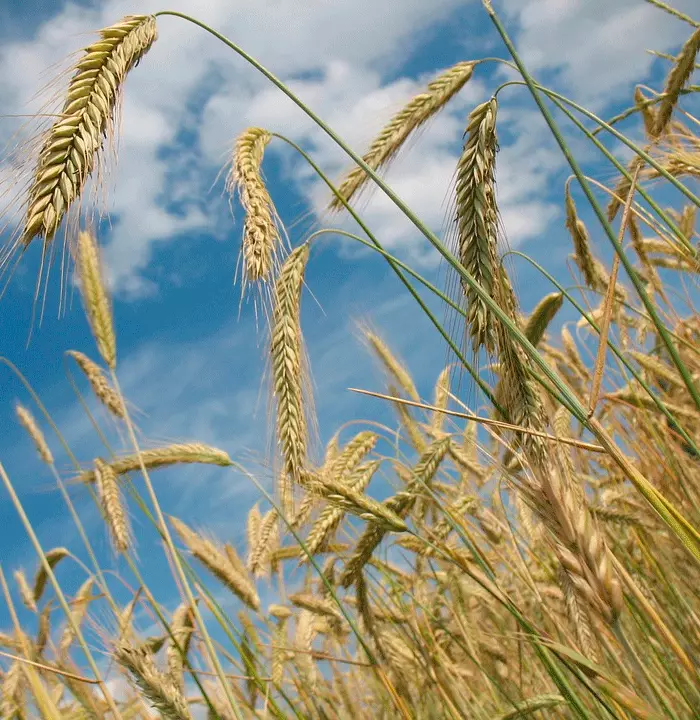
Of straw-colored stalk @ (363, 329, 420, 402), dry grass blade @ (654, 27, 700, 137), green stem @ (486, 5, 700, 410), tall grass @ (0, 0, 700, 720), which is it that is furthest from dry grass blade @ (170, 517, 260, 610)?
dry grass blade @ (654, 27, 700, 137)

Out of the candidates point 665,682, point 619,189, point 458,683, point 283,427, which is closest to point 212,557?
point 458,683

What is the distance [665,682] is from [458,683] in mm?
772

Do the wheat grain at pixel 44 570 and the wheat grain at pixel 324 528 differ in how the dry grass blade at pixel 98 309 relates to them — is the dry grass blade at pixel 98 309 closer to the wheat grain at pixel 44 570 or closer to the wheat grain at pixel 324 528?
the wheat grain at pixel 324 528

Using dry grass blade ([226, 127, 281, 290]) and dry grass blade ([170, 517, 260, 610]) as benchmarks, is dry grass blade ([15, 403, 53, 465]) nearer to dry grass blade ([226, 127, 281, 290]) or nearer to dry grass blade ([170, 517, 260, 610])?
dry grass blade ([170, 517, 260, 610])

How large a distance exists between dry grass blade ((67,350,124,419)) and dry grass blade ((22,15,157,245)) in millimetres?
1902

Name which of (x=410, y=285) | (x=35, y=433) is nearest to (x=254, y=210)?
(x=410, y=285)

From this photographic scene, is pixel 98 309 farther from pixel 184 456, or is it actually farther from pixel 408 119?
pixel 408 119

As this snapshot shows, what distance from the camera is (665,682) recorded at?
2.48m

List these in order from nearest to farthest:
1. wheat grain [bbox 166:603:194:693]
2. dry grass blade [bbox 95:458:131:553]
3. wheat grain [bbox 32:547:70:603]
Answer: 1. wheat grain [bbox 166:603:194:693]
2. dry grass blade [bbox 95:458:131:553]
3. wheat grain [bbox 32:547:70:603]

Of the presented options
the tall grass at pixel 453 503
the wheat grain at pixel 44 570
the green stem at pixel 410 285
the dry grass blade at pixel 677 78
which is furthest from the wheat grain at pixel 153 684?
the dry grass blade at pixel 677 78

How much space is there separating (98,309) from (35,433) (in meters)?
1.33

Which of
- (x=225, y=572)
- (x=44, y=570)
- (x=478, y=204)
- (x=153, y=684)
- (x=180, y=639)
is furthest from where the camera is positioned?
(x=44, y=570)

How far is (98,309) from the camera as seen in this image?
2926 mm

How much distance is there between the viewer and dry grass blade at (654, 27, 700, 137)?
2459mm
